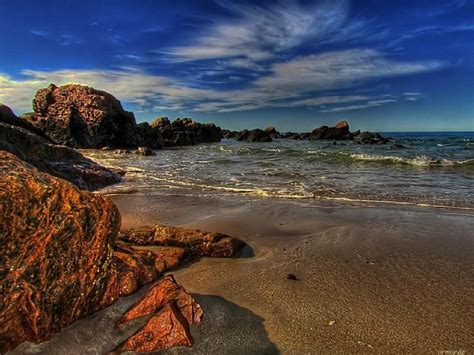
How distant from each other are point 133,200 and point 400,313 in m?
5.65

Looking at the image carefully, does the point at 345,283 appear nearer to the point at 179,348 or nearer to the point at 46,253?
the point at 179,348

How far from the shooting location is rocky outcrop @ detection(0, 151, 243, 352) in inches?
80.9

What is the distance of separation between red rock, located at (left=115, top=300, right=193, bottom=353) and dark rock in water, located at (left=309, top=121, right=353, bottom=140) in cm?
5665

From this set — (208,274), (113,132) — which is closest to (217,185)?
(208,274)

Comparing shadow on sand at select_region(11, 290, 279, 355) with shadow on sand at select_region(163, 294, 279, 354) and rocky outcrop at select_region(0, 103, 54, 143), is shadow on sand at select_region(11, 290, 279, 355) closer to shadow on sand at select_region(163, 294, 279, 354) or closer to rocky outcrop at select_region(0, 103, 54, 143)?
shadow on sand at select_region(163, 294, 279, 354)

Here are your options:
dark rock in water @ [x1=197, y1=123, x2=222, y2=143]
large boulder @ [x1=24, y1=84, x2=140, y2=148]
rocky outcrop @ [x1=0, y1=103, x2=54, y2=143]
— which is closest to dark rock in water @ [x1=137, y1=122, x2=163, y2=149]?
large boulder @ [x1=24, y1=84, x2=140, y2=148]

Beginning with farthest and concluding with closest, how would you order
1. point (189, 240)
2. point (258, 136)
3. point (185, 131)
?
point (258, 136), point (185, 131), point (189, 240)

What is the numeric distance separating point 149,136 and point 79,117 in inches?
264

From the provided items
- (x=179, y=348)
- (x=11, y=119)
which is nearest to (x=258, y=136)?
(x=11, y=119)

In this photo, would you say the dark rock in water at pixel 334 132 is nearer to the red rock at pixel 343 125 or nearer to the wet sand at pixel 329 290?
the red rock at pixel 343 125

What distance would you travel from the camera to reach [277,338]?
2.31 metres

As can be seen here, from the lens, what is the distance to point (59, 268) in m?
2.23

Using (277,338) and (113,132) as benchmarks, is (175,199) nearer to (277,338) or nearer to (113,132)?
(277,338)

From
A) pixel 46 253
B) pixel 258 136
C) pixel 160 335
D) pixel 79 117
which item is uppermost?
pixel 79 117
